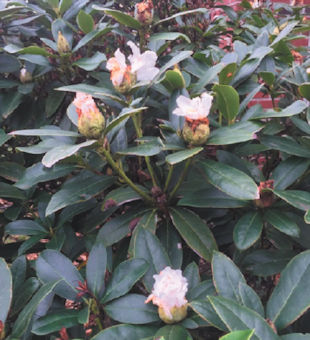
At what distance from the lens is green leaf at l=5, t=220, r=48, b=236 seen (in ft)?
3.15

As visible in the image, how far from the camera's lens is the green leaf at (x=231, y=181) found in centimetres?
67

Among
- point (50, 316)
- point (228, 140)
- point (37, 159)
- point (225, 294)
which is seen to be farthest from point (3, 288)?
point (37, 159)

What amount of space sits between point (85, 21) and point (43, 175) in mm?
523

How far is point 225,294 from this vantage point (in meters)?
0.61

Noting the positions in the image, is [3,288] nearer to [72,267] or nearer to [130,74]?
[72,267]

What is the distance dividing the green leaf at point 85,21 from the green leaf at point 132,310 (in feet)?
2.68

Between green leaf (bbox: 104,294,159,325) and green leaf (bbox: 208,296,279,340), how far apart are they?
15cm

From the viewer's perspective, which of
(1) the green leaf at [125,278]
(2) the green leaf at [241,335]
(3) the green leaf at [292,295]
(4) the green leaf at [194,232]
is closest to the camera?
(2) the green leaf at [241,335]

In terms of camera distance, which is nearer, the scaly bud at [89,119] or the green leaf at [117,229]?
the scaly bud at [89,119]

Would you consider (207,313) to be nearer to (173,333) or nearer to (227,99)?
(173,333)

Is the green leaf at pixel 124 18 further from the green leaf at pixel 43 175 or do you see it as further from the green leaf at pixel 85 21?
the green leaf at pixel 43 175

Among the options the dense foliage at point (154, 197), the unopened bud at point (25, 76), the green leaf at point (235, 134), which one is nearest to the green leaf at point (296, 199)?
the dense foliage at point (154, 197)

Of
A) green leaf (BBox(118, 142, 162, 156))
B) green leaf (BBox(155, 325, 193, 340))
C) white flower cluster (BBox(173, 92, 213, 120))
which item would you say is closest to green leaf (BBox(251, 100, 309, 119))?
white flower cluster (BBox(173, 92, 213, 120))

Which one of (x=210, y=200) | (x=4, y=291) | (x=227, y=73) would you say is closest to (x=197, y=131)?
(x=210, y=200)
